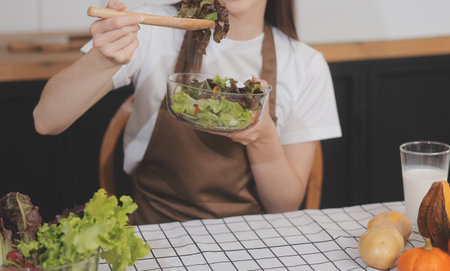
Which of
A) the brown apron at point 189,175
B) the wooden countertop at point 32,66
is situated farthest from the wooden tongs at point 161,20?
the wooden countertop at point 32,66

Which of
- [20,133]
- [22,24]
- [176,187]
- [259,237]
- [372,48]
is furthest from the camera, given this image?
[22,24]

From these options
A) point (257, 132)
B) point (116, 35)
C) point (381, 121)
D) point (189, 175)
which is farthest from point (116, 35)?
point (381, 121)

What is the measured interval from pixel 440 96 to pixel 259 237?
171 centimetres

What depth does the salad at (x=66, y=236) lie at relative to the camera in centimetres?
80

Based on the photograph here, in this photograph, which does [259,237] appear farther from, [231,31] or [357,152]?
[357,152]

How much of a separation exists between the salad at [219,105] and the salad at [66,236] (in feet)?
1.06

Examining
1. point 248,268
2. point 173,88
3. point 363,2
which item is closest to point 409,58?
point 363,2

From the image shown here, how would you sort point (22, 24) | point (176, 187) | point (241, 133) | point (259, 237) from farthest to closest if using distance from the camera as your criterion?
point (22, 24)
point (176, 187)
point (241, 133)
point (259, 237)

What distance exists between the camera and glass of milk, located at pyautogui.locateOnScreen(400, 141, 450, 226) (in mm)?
1188

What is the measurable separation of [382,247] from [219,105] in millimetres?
397

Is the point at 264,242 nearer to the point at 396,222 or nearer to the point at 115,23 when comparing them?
the point at 396,222

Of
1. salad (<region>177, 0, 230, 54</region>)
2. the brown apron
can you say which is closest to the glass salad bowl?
salad (<region>177, 0, 230, 54</region>)

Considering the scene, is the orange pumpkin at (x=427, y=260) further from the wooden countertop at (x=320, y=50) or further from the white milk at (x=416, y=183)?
the wooden countertop at (x=320, y=50)

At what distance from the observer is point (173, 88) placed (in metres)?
1.20
